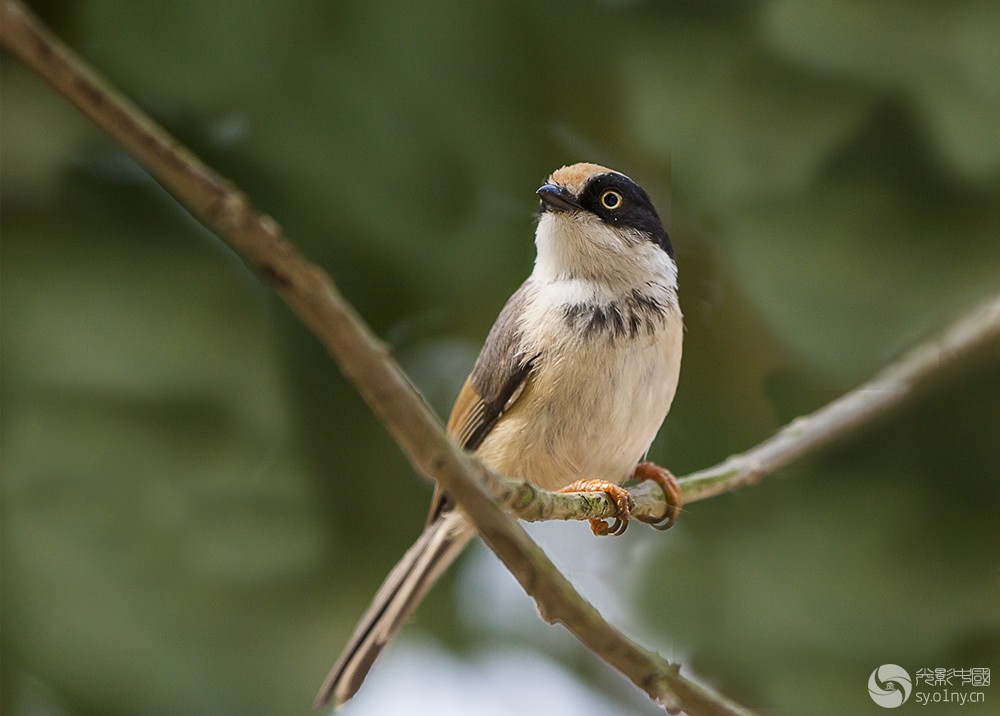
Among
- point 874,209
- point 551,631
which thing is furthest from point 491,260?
point 551,631

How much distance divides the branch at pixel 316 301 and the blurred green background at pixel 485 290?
0.63 metres

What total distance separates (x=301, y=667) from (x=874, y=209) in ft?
3.48

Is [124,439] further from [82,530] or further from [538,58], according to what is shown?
[538,58]

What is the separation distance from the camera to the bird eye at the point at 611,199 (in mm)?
1219

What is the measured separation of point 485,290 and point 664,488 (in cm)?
35

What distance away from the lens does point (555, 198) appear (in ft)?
3.84

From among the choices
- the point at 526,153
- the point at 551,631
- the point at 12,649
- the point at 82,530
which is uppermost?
the point at 526,153

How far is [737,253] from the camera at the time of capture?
132 cm

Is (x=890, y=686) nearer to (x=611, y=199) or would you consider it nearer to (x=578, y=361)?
(x=578, y=361)

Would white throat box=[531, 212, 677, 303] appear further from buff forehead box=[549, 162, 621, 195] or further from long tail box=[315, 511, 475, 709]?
long tail box=[315, 511, 475, 709]

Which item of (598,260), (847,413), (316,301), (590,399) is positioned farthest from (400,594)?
(316,301)

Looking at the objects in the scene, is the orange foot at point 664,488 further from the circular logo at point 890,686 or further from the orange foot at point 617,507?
the circular logo at point 890,686

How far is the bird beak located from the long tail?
395 mm

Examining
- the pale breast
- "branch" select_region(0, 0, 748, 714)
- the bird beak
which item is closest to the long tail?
the pale breast
